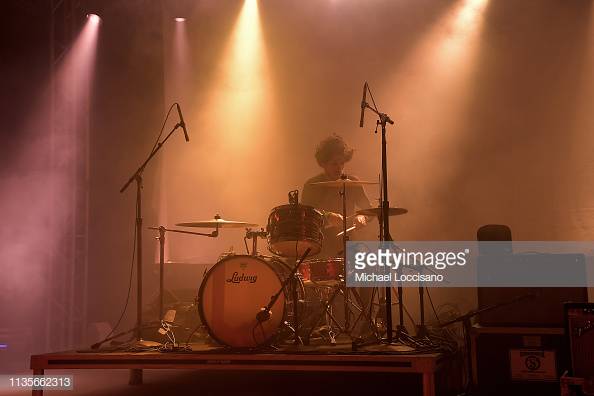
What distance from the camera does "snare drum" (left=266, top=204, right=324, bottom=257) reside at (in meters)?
4.19

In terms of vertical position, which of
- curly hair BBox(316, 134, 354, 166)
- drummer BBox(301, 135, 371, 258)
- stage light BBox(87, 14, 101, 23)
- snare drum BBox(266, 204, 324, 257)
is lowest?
snare drum BBox(266, 204, 324, 257)

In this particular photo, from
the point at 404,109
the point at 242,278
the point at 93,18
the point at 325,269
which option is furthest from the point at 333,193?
the point at 93,18

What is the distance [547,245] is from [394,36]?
8.84ft

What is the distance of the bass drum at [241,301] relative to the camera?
3.93 meters

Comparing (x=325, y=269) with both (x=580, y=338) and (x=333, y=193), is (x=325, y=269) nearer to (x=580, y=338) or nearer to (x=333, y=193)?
(x=333, y=193)

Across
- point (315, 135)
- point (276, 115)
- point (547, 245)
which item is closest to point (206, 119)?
point (276, 115)

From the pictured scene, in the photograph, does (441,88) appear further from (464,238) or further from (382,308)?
(382,308)

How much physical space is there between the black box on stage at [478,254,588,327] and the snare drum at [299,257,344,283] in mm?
1075

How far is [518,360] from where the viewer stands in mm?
3844

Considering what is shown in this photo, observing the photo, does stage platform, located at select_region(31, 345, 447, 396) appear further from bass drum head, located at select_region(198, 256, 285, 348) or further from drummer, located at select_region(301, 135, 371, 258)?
drummer, located at select_region(301, 135, 371, 258)

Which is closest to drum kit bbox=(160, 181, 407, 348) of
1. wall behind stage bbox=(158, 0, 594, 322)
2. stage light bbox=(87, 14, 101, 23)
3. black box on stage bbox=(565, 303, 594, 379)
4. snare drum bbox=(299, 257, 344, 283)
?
snare drum bbox=(299, 257, 344, 283)

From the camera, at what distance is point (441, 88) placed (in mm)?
6555

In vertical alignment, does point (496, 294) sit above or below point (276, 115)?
below

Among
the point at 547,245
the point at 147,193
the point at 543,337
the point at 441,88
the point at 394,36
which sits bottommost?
the point at 543,337
